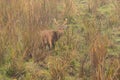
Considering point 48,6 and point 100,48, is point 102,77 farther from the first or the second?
point 48,6

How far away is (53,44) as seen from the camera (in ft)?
12.1

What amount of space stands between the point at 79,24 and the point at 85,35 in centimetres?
59

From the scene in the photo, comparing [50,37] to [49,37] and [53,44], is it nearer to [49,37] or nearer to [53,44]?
[49,37]

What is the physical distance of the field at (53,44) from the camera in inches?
117

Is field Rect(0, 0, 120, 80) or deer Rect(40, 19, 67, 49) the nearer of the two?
field Rect(0, 0, 120, 80)

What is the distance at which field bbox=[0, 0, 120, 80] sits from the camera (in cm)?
297

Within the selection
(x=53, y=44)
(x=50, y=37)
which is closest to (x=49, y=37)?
(x=50, y=37)

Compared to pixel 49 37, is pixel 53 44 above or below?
below

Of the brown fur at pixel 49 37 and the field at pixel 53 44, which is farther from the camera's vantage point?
the brown fur at pixel 49 37

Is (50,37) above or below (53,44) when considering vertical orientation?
above

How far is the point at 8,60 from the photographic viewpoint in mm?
3221

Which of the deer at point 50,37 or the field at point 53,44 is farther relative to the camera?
the deer at point 50,37

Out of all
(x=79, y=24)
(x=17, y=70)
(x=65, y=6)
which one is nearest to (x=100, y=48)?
(x=17, y=70)

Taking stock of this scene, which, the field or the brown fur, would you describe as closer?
the field
